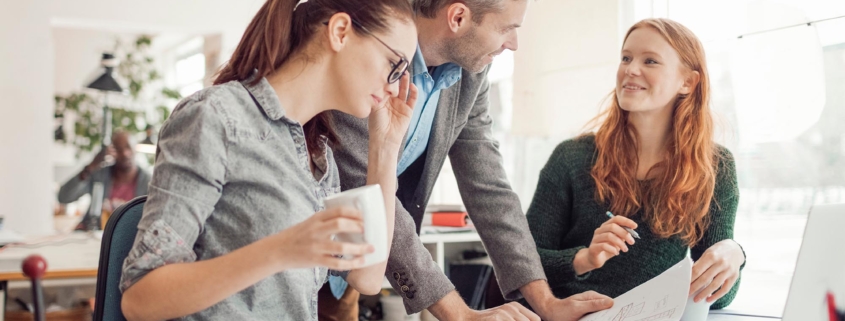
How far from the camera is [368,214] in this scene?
753 mm

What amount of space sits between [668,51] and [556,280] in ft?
2.07

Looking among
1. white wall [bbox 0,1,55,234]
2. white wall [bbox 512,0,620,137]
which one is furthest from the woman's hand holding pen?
white wall [bbox 0,1,55,234]

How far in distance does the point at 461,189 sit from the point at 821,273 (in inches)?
32.7

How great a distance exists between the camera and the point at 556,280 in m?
1.67

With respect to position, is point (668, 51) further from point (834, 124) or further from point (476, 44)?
point (834, 124)

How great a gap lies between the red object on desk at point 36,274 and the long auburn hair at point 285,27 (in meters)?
0.62

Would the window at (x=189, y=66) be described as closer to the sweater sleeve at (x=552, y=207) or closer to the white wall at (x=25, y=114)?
the white wall at (x=25, y=114)

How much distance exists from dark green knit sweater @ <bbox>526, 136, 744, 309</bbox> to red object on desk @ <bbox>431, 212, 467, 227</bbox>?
101cm

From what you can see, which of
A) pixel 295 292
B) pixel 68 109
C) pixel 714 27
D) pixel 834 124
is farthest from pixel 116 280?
pixel 68 109

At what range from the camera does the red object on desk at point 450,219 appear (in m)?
2.85

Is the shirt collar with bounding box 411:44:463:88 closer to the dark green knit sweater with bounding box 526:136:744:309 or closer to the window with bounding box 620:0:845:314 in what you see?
the dark green knit sweater with bounding box 526:136:744:309

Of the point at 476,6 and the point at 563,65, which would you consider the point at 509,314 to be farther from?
the point at 563,65

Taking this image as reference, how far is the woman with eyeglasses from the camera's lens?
0.80m

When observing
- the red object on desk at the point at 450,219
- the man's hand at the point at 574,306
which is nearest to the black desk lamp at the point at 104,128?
the red object on desk at the point at 450,219
